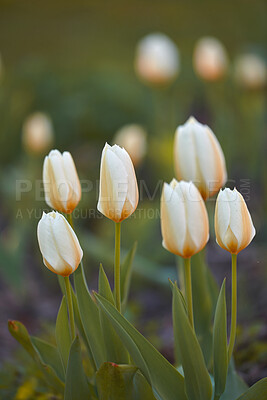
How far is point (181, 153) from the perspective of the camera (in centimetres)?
114

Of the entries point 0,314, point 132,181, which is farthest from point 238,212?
point 0,314

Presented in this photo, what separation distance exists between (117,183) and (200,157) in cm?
25

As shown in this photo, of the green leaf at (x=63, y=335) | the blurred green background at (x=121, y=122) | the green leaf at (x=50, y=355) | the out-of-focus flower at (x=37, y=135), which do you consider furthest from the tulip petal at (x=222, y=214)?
the out-of-focus flower at (x=37, y=135)

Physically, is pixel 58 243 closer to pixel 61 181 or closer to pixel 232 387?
pixel 61 181

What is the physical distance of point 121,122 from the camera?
3359 millimetres

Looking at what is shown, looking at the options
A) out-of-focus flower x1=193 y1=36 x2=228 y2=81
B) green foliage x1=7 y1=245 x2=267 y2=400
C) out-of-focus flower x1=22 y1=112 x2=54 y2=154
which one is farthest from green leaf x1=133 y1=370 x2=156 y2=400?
out-of-focus flower x1=193 y1=36 x2=228 y2=81

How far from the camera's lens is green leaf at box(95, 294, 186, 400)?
918 millimetres

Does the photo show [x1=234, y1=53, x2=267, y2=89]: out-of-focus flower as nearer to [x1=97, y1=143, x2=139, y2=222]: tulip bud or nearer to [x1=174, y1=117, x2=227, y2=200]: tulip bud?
[x1=174, y1=117, x2=227, y2=200]: tulip bud

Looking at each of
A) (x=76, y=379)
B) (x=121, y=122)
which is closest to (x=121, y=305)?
(x=76, y=379)

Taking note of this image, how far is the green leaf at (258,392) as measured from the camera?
0.96 m

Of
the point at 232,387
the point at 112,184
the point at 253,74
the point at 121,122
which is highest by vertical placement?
the point at 253,74

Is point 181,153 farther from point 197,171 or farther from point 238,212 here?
point 238,212

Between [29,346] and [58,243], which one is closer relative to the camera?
[58,243]

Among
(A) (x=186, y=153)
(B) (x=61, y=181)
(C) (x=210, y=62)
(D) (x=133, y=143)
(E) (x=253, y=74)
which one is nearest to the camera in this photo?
(B) (x=61, y=181)
